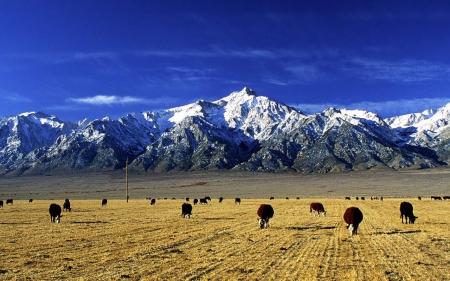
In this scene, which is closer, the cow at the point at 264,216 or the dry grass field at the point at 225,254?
the dry grass field at the point at 225,254

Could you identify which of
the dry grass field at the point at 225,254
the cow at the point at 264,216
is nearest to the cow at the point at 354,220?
the dry grass field at the point at 225,254

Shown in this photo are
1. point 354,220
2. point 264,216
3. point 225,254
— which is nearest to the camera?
point 225,254

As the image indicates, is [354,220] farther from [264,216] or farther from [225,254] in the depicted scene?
[225,254]

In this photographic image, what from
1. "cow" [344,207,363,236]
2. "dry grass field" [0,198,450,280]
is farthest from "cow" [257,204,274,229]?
"cow" [344,207,363,236]

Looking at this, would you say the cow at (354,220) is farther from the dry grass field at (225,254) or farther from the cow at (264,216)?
the cow at (264,216)

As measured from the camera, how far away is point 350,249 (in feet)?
54.3

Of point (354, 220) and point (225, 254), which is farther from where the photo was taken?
point (354, 220)

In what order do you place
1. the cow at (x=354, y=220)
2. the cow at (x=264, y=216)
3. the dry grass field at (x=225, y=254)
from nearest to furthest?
the dry grass field at (x=225, y=254), the cow at (x=354, y=220), the cow at (x=264, y=216)

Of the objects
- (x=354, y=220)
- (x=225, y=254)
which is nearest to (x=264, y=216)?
(x=354, y=220)

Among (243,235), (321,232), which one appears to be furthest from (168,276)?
(321,232)

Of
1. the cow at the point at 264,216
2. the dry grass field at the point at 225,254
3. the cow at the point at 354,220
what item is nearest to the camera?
the dry grass field at the point at 225,254

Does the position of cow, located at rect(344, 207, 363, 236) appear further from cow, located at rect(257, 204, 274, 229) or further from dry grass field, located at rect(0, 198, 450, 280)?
cow, located at rect(257, 204, 274, 229)

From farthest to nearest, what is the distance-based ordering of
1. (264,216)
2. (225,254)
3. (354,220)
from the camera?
(264,216)
(354,220)
(225,254)

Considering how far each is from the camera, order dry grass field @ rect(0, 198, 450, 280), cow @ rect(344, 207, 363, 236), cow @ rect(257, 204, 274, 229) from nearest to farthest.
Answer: dry grass field @ rect(0, 198, 450, 280) → cow @ rect(344, 207, 363, 236) → cow @ rect(257, 204, 274, 229)
